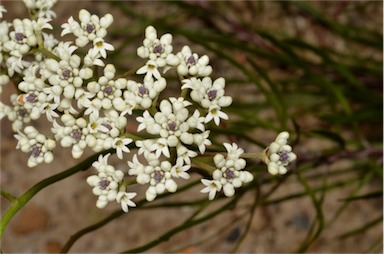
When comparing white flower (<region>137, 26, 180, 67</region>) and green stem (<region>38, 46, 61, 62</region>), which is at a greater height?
white flower (<region>137, 26, 180, 67</region>)

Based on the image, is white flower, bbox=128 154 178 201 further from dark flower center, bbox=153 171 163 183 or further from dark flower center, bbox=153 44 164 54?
dark flower center, bbox=153 44 164 54

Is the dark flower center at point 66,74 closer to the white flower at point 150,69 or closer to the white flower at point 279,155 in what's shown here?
the white flower at point 150,69

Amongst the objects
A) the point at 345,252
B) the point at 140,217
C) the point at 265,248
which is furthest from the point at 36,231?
the point at 345,252

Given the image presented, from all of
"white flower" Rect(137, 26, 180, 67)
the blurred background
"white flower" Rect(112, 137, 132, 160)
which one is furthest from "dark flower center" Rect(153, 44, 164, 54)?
the blurred background

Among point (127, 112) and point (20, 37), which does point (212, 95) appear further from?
point (20, 37)

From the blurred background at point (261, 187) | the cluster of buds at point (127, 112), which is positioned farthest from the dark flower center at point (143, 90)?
the blurred background at point (261, 187)

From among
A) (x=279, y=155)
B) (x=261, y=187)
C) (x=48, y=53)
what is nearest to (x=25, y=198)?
(x=48, y=53)

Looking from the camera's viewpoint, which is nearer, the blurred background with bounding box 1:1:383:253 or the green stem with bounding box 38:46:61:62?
the green stem with bounding box 38:46:61:62

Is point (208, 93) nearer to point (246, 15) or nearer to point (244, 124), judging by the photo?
point (244, 124)

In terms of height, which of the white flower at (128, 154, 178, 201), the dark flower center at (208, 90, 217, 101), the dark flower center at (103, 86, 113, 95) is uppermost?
the dark flower center at (208, 90, 217, 101)
